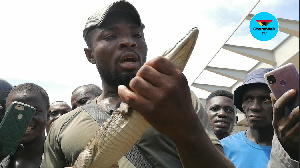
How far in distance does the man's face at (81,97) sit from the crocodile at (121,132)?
12.9ft

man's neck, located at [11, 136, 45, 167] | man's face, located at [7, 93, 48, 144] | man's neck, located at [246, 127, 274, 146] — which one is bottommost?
man's neck, located at [11, 136, 45, 167]

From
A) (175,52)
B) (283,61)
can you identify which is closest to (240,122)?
(283,61)

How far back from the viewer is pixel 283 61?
1251 centimetres

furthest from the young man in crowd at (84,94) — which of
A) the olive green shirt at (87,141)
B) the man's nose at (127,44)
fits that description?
the olive green shirt at (87,141)

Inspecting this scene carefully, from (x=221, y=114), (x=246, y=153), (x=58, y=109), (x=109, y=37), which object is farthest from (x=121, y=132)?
(x=58, y=109)

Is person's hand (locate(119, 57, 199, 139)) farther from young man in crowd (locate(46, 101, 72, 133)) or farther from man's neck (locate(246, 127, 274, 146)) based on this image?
young man in crowd (locate(46, 101, 72, 133))

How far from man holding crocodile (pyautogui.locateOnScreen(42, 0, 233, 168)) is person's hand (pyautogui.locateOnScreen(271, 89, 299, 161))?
258mm

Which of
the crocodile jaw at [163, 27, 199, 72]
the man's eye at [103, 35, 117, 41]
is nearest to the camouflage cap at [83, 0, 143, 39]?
the man's eye at [103, 35, 117, 41]

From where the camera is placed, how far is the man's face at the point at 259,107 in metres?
4.57

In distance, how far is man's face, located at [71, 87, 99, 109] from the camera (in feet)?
20.1

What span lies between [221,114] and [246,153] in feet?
6.68

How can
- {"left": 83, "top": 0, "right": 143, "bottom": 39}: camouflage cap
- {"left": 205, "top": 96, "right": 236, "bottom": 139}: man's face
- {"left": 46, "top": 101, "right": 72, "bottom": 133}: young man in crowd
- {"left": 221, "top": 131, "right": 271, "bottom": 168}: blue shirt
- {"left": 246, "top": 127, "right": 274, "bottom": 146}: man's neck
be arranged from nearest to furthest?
{"left": 83, "top": 0, "right": 143, "bottom": 39}: camouflage cap < {"left": 221, "top": 131, "right": 271, "bottom": 168}: blue shirt < {"left": 246, "top": 127, "right": 274, "bottom": 146}: man's neck < {"left": 205, "top": 96, "right": 236, "bottom": 139}: man's face < {"left": 46, "top": 101, "right": 72, "bottom": 133}: young man in crowd

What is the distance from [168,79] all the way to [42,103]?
2982 millimetres

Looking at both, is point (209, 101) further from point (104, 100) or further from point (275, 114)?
point (275, 114)
